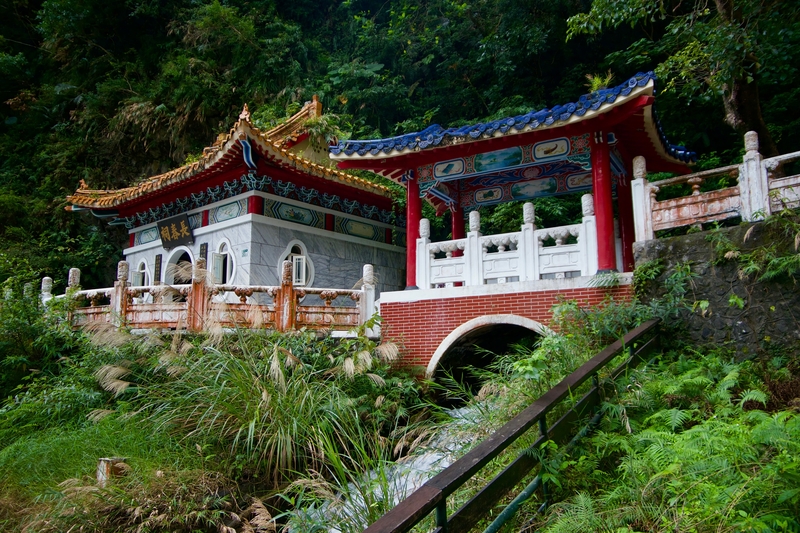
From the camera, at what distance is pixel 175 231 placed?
13.6 metres

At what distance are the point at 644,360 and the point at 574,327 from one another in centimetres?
106

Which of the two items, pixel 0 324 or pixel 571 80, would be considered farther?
pixel 571 80

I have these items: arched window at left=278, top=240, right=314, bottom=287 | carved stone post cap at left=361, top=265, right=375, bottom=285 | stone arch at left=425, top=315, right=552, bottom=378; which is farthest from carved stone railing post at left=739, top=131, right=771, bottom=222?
arched window at left=278, top=240, right=314, bottom=287

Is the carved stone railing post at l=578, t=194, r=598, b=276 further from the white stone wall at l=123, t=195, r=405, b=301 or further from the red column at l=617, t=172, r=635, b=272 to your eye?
the white stone wall at l=123, t=195, r=405, b=301

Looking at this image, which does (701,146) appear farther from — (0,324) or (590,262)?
(0,324)

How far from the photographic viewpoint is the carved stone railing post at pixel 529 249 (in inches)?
319

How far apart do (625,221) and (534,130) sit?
9.76ft

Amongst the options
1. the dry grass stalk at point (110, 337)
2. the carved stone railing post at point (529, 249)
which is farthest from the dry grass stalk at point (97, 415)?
the carved stone railing post at point (529, 249)

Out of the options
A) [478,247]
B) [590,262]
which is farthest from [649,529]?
[478,247]

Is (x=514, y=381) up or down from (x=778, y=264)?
down

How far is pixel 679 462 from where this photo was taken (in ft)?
11.8

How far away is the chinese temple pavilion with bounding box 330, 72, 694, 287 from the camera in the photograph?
7859 millimetres

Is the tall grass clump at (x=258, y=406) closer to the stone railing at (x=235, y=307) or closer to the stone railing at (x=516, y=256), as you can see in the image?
the stone railing at (x=235, y=307)

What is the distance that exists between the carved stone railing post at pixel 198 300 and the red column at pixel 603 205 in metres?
5.63
